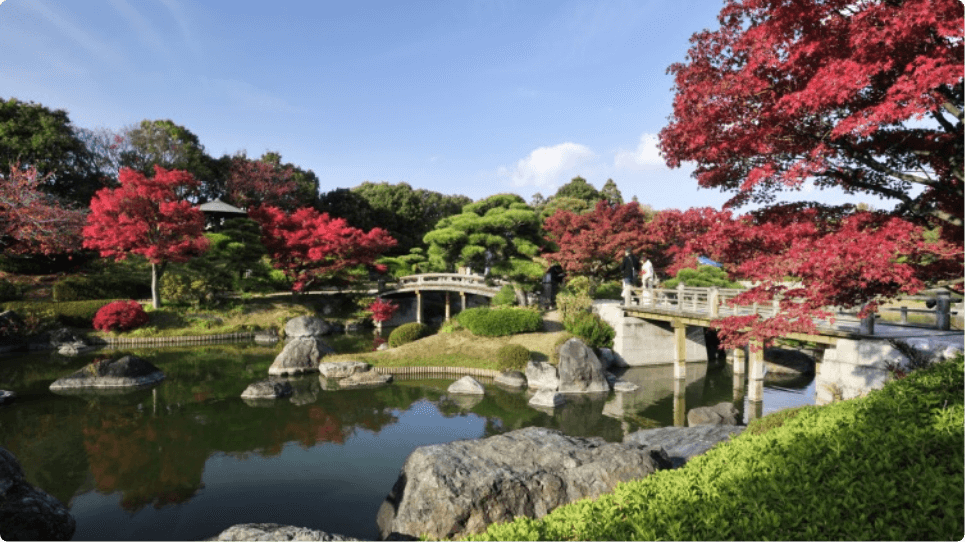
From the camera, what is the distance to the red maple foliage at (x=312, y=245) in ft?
98.9

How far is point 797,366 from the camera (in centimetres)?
2020

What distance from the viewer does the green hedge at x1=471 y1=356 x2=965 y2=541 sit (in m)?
3.26

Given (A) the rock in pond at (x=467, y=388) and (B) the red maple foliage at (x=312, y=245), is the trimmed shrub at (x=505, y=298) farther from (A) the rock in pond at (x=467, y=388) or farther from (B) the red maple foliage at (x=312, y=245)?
(B) the red maple foliage at (x=312, y=245)

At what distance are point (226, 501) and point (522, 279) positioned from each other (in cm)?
1854

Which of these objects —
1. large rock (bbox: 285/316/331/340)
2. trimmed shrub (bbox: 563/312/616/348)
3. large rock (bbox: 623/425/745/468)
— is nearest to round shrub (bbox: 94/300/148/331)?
large rock (bbox: 285/316/331/340)

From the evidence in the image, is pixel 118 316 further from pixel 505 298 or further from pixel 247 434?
pixel 505 298

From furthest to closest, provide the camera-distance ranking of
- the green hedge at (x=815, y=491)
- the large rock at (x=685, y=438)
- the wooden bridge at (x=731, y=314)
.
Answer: the wooden bridge at (x=731, y=314), the large rock at (x=685, y=438), the green hedge at (x=815, y=491)

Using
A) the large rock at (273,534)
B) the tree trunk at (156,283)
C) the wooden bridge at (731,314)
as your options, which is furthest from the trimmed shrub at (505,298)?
the large rock at (273,534)

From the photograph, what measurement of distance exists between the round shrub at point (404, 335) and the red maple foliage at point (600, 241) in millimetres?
8619

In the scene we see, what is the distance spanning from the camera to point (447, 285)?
3000 centimetres

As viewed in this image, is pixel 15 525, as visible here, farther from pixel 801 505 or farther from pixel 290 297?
pixel 290 297

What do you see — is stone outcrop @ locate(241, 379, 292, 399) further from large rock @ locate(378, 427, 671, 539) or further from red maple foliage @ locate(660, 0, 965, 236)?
red maple foliage @ locate(660, 0, 965, 236)

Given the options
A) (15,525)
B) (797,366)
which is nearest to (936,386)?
(15,525)

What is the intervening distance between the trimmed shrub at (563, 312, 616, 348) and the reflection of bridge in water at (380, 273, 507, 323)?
6220mm
